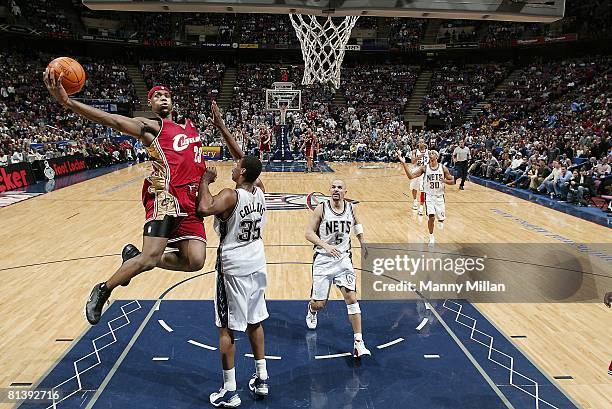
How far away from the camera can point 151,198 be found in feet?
13.3

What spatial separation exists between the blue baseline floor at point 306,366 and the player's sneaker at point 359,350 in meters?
0.07

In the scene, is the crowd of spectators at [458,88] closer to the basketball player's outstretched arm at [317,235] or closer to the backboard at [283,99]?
the backboard at [283,99]

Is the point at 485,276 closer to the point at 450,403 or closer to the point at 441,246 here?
the point at 441,246

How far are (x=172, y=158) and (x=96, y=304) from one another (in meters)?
1.21

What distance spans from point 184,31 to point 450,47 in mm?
19250

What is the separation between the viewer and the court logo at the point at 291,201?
1310cm

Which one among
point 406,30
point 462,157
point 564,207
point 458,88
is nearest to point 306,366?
point 564,207

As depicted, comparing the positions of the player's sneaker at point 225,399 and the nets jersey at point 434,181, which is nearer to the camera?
the player's sneaker at point 225,399

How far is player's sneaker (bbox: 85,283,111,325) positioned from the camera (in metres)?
3.80

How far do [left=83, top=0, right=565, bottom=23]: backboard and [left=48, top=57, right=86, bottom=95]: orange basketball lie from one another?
1024 millimetres

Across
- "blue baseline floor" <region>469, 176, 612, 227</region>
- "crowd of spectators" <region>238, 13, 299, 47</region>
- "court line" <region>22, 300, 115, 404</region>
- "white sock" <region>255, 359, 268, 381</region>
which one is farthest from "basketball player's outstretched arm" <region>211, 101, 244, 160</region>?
"crowd of spectators" <region>238, 13, 299, 47</region>

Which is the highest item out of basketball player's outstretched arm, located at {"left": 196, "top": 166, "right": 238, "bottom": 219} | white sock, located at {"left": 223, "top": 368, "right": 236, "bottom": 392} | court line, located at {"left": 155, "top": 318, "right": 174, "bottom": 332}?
basketball player's outstretched arm, located at {"left": 196, "top": 166, "right": 238, "bottom": 219}

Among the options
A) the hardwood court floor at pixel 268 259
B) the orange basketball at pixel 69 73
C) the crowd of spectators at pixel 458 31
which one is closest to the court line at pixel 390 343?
the hardwood court floor at pixel 268 259

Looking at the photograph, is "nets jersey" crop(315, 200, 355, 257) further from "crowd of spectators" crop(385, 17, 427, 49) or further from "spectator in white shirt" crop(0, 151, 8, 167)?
"crowd of spectators" crop(385, 17, 427, 49)
